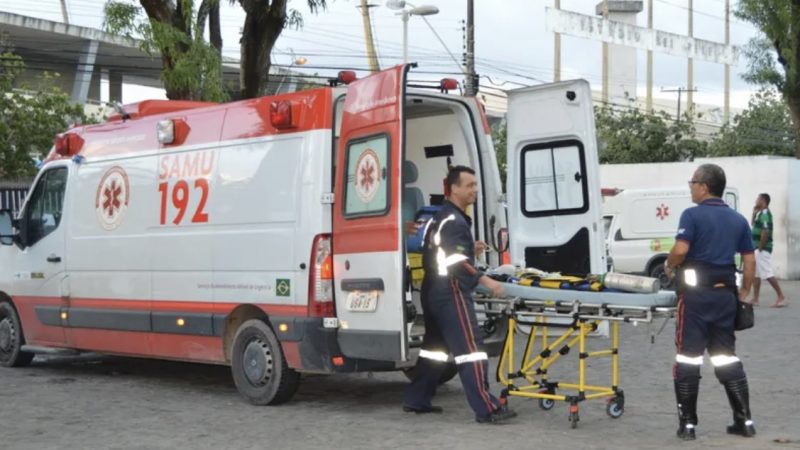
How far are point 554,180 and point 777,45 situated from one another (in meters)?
16.1

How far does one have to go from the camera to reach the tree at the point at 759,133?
5306 centimetres

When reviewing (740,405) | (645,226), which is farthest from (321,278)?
(645,226)

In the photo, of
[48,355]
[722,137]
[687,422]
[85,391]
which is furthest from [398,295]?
[722,137]

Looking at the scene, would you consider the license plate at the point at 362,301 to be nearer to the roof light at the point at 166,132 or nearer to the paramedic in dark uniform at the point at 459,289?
the paramedic in dark uniform at the point at 459,289

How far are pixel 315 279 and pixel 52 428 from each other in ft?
7.07

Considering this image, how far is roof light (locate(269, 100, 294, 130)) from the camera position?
920cm

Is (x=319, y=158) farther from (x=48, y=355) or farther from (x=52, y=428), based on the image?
(x=48, y=355)

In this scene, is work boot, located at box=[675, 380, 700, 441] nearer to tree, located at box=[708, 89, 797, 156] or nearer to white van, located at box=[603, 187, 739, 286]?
white van, located at box=[603, 187, 739, 286]

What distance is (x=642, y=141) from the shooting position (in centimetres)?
4481

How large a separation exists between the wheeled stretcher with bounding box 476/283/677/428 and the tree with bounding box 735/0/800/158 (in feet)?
56.0

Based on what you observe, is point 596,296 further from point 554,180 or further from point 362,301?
point 554,180

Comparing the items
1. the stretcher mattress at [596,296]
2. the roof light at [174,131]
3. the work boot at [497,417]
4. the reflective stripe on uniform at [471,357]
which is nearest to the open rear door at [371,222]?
the reflective stripe on uniform at [471,357]

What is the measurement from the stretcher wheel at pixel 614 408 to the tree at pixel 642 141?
36.5 m

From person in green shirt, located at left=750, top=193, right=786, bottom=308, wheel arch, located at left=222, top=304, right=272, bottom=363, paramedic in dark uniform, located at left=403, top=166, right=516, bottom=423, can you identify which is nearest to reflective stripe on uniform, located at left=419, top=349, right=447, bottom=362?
paramedic in dark uniform, located at left=403, top=166, right=516, bottom=423
